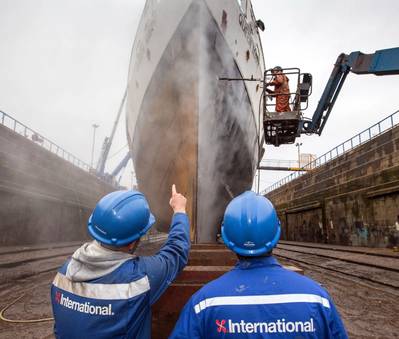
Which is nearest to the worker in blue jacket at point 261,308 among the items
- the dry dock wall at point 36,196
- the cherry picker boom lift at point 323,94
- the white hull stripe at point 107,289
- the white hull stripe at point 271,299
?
the white hull stripe at point 271,299

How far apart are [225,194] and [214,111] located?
1564 mm

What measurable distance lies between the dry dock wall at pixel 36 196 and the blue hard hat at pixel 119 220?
13.8m

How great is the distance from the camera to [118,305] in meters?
1.25

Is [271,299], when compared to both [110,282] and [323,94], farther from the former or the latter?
[323,94]

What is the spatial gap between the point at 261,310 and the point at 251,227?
0.35 m

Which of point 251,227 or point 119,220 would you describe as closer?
point 251,227

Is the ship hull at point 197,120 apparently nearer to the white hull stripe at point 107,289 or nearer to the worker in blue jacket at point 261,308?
the white hull stripe at point 107,289

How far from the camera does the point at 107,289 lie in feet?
4.12

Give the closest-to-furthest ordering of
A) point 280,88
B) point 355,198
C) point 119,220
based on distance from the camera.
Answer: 1. point 119,220
2. point 280,88
3. point 355,198

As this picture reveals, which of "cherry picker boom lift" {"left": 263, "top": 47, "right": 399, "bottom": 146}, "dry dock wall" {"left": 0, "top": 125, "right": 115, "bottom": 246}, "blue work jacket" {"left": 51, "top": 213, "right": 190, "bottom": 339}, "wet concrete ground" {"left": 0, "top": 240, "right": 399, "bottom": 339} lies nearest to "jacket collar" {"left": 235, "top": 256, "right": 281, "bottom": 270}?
"blue work jacket" {"left": 51, "top": 213, "right": 190, "bottom": 339}

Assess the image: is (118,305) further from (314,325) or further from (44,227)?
(44,227)

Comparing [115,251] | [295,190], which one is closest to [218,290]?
[115,251]

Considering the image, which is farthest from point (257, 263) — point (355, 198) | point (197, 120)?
point (355, 198)

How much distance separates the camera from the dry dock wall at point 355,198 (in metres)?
13.4
